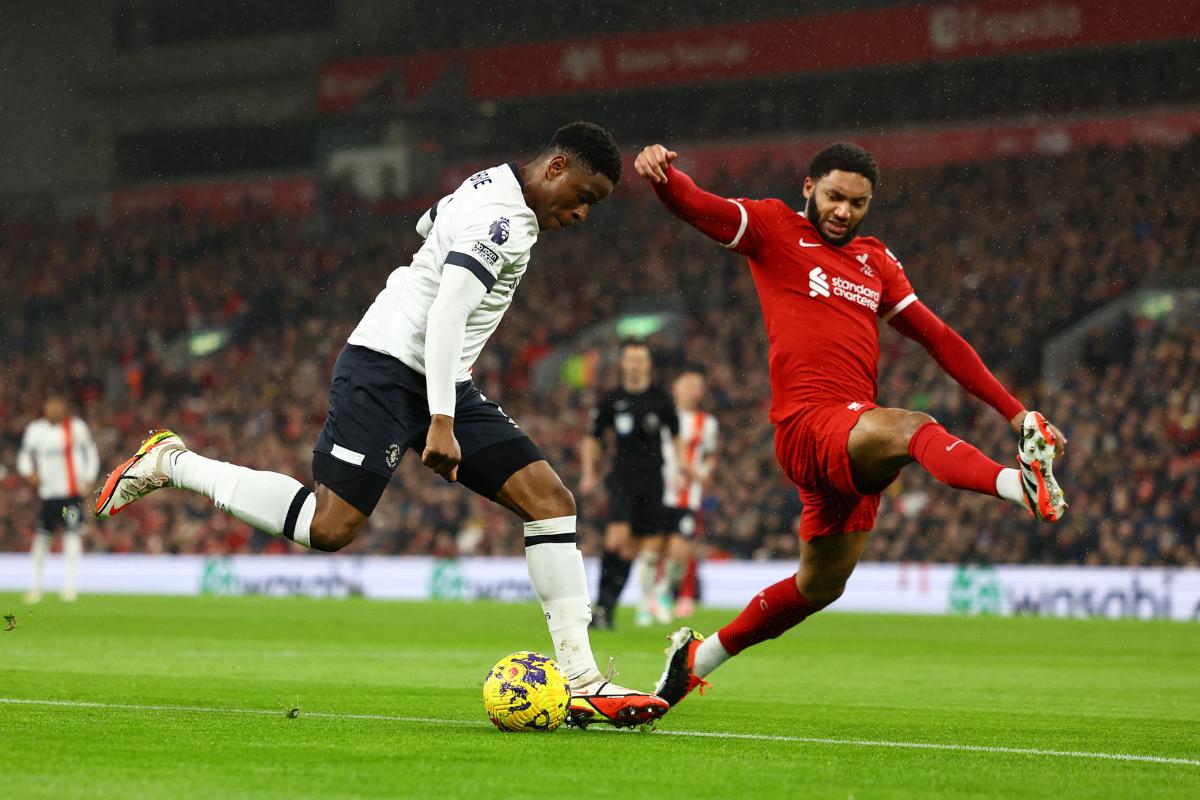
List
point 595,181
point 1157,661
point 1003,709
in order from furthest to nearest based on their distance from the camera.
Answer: point 1157,661 < point 1003,709 < point 595,181

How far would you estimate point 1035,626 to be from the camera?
1541 cm

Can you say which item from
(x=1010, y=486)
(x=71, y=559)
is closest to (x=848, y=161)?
(x=1010, y=486)

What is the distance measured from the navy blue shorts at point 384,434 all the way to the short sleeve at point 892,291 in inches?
65.3

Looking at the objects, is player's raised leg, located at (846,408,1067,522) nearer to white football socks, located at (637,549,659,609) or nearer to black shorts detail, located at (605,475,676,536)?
black shorts detail, located at (605,475,676,536)

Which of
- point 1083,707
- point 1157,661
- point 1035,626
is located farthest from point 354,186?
point 1083,707

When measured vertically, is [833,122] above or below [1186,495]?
above

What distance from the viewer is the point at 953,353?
6.78 m

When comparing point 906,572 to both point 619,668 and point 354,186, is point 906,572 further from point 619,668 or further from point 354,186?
point 354,186

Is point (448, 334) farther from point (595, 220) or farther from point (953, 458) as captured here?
point (595, 220)

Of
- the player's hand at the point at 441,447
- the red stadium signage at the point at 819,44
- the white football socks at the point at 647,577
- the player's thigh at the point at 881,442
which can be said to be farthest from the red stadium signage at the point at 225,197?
the player's thigh at the point at 881,442

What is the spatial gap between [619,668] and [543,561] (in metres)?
3.32

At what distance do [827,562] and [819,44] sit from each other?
78.9 feet

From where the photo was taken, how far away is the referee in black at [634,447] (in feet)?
46.7

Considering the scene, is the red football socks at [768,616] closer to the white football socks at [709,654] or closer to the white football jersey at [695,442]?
the white football socks at [709,654]
